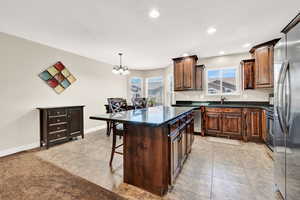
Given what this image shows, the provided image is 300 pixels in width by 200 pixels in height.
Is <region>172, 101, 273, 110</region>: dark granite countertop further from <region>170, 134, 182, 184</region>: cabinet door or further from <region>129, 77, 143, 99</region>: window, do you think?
<region>129, 77, 143, 99</region>: window

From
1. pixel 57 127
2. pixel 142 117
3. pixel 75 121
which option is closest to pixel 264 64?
pixel 142 117

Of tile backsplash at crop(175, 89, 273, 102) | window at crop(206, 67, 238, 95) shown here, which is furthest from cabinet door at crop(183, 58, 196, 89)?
window at crop(206, 67, 238, 95)

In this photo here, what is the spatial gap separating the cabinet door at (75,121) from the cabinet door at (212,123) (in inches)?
150

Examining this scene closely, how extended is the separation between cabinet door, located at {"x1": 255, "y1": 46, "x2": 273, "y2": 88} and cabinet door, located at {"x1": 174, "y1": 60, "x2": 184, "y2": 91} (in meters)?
2.07

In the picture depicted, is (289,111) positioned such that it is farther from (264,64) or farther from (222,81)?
(222,81)

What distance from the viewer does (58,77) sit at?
390cm

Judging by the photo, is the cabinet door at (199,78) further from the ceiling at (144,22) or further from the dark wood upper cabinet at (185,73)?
the ceiling at (144,22)

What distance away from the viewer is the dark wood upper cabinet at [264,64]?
3376mm

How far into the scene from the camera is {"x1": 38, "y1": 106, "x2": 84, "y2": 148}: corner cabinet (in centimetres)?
328

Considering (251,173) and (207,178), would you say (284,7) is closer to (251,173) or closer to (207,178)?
(251,173)

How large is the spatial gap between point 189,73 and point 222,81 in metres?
1.15

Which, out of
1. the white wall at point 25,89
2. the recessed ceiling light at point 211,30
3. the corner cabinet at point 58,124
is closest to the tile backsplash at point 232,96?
the recessed ceiling light at point 211,30

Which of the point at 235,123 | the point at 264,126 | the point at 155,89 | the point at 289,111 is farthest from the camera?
the point at 155,89

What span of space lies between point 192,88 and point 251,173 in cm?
280
